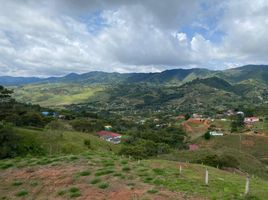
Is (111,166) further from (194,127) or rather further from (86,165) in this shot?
(194,127)

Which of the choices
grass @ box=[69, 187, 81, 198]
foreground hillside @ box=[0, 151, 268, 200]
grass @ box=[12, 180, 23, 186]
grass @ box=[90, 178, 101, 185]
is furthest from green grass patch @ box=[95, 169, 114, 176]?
grass @ box=[12, 180, 23, 186]

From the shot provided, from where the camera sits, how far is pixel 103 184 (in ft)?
52.1

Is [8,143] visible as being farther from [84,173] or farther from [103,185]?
Answer: [103,185]

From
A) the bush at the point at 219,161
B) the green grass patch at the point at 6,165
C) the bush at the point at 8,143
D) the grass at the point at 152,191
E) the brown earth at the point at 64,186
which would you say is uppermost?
the grass at the point at 152,191

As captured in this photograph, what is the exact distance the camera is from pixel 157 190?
14.4 m

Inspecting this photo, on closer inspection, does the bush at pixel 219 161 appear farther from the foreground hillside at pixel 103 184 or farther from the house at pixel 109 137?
the house at pixel 109 137

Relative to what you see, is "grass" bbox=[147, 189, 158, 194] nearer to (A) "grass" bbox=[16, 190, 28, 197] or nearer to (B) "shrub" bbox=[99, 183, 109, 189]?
(B) "shrub" bbox=[99, 183, 109, 189]

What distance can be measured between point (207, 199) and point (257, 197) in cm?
251

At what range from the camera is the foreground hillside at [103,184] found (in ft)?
47.0

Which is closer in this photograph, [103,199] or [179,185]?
[103,199]

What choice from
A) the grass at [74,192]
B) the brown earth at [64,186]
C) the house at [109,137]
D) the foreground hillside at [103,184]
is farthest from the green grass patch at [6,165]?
the house at [109,137]

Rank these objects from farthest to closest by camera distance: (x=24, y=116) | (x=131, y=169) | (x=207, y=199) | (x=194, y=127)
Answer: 1. (x=194, y=127)
2. (x=24, y=116)
3. (x=131, y=169)
4. (x=207, y=199)

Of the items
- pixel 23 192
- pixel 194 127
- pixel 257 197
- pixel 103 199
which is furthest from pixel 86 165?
pixel 194 127

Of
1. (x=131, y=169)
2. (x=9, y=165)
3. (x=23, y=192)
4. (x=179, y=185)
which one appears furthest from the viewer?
(x=9, y=165)
